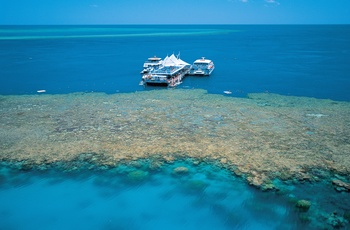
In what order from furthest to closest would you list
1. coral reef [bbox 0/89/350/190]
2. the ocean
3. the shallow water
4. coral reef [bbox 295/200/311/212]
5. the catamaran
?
the catamaran < coral reef [bbox 0/89/350/190] < the ocean < the shallow water < coral reef [bbox 295/200/311/212]

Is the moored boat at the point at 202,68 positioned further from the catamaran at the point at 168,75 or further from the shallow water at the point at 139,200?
the shallow water at the point at 139,200

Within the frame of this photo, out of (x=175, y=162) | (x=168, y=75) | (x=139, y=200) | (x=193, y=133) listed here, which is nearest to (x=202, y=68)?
(x=168, y=75)

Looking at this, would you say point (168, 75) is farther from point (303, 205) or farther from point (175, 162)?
point (303, 205)

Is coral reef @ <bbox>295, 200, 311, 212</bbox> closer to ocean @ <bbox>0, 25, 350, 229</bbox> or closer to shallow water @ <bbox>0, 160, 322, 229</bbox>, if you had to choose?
ocean @ <bbox>0, 25, 350, 229</bbox>

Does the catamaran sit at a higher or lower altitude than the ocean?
higher

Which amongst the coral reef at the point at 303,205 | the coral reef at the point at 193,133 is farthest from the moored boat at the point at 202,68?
the coral reef at the point at 303,205

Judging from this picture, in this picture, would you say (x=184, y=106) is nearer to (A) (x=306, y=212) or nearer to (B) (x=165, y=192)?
(B) (x=165, y=192)

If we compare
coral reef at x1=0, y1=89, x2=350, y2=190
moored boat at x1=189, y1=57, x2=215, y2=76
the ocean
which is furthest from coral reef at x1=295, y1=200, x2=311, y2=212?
moored boat at x1=189, y1=57, x2=215, y2=76

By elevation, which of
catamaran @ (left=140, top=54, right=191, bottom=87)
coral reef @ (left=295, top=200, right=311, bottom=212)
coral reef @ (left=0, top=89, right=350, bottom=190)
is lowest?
coral reef @ (left=295, top=200, right=311, bottom=212)

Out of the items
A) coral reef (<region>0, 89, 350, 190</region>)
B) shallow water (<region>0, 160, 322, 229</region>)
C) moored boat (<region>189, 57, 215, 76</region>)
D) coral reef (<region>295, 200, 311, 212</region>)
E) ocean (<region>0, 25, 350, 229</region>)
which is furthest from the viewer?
moored boat (<region>189, 57, 215, 76</region>)
